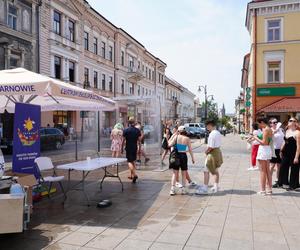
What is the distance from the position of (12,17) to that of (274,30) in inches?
776

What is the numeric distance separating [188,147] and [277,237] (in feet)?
11.2

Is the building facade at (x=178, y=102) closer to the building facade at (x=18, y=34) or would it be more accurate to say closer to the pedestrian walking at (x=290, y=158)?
the building facade at (x=18, y=34)

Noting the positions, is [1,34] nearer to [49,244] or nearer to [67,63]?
[67,63]

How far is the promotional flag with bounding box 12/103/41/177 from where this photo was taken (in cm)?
681

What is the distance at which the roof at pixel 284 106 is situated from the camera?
2363cm

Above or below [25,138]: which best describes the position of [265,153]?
below

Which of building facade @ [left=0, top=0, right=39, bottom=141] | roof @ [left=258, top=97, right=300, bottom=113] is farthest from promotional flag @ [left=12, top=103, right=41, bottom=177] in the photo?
roof @ [left=258, top=97, right=300, bottom=113]

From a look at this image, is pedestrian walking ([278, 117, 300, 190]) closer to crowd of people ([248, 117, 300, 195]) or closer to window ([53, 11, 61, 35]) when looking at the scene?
crowd of people ([248, 117, 300, 195])

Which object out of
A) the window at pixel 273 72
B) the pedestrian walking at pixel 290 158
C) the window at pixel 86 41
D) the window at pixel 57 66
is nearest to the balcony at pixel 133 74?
the window at pixel 86 41

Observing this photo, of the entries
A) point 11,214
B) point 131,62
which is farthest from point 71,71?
point 11,214

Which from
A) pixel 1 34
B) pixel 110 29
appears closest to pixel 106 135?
pixel 110 29

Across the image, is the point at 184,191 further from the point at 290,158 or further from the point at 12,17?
the point at 12,17

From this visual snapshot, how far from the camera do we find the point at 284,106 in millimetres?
24203

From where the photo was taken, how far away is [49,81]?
19.9 feet
